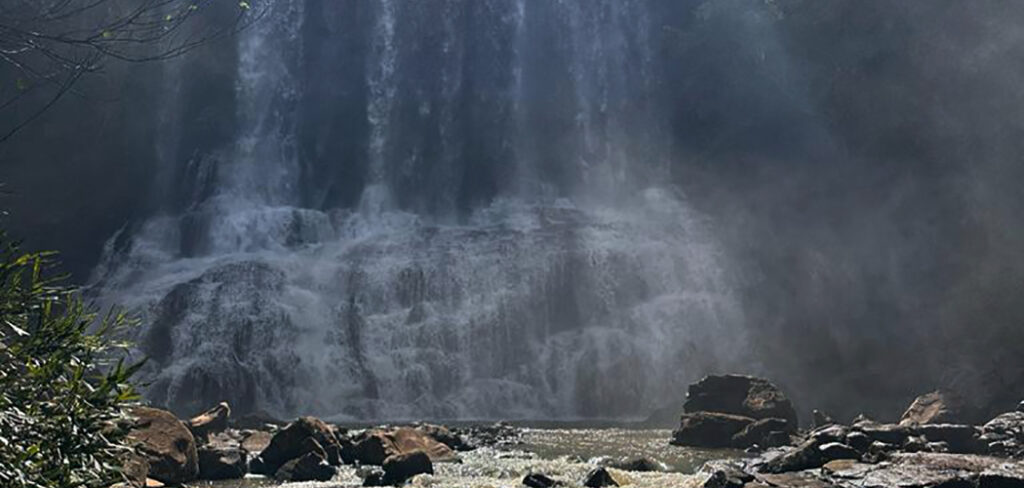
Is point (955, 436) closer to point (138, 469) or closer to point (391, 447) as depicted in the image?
point (391, 447)

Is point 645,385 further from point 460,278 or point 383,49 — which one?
point 383,49

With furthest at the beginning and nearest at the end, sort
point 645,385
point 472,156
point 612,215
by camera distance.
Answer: point 472,156
point 612,215
point 645,385

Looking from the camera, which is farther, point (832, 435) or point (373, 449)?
point (373, 449)

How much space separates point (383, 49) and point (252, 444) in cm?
3511

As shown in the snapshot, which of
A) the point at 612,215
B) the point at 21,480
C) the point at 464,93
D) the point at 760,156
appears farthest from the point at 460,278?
the point at 21,480

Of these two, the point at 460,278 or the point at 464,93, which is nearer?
the point at 460,278

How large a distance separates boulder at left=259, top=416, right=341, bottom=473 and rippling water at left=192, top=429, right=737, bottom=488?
997mm

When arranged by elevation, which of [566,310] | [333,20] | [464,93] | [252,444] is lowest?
[252,444]

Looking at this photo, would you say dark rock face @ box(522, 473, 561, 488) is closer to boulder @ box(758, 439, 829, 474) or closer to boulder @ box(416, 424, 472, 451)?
boulder @ box(758, 439, 829, 474)

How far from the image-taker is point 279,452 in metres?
19.2

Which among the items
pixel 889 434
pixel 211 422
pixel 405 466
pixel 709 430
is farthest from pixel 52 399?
pixel 709 430

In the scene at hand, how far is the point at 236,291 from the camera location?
41219 millimetres

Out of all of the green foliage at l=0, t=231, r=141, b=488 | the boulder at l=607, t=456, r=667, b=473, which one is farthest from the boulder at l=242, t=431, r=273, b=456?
the green foliage at l=0, t=231, r=141, b=488

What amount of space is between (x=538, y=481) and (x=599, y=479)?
1.13m
